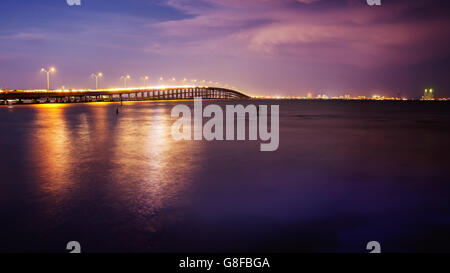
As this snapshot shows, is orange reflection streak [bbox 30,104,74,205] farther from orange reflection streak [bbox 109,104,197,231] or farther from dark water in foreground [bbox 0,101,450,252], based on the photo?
orange reflection streak [bbox 109,104,197,231]

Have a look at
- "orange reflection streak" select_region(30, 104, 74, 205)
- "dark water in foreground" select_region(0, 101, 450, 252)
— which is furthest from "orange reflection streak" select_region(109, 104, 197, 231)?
"orange reflection streak" select_region(30, 104, 74, 205)

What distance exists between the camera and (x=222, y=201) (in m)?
9.97

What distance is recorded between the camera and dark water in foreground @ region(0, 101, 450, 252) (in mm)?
7340

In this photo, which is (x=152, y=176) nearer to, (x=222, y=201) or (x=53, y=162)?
(x=222, y=201)

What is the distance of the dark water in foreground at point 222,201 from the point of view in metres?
7.34

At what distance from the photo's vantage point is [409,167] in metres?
15.5

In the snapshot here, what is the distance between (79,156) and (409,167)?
14857mm

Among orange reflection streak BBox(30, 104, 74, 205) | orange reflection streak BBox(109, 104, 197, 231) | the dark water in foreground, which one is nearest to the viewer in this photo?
the dark water in foreground

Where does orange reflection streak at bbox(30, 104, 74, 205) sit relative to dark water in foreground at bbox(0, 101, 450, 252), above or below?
above

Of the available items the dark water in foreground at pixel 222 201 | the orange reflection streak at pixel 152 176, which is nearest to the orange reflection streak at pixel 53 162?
the dark water in foreground at pixel 222 201

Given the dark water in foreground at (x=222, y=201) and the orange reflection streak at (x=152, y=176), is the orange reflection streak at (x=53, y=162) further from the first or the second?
the orange reflection streak at (x=152, y=176)

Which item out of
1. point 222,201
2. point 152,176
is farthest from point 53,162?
point 222,201

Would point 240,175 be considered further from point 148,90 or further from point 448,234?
point 148,90
